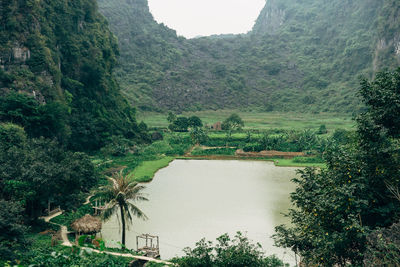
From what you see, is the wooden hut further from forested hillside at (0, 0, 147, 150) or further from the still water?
forested hillside at (0, 0, 147, 150)

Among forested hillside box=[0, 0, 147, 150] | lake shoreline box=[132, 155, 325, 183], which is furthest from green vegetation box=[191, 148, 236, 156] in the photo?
forested hillside box=[0, 0, 147, 150]

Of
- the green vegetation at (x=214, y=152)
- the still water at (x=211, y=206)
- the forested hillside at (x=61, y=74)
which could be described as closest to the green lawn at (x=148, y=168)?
the still water at (x=211, y=206)

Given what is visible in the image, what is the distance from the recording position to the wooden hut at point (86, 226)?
23.1 metres

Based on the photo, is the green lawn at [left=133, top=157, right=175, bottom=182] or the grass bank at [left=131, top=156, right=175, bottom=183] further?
the green lawn at [left=133, top=157, right=175, bottom=182]

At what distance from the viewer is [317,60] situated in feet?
497

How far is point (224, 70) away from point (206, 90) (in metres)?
17.8

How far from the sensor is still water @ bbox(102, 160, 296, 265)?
24.4m

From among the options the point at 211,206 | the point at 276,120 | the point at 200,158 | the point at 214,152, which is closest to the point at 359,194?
the point at 211,206

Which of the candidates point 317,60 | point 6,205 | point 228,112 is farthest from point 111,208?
point 317,60

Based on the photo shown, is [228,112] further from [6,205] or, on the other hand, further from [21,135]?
[6,205]

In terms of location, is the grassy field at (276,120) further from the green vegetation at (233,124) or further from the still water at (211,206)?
the still water at (211,206)

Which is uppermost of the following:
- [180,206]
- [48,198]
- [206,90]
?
[206,90]

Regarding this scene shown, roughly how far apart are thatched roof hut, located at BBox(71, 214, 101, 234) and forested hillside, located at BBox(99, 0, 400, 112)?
87284 mm

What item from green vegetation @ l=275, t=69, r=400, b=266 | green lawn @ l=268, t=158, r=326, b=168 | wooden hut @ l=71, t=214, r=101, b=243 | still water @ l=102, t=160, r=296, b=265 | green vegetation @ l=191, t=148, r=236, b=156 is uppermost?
green vegetation @ l=275, t=69, r=400, b=266
